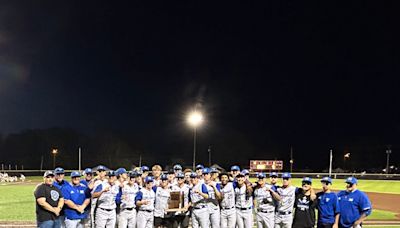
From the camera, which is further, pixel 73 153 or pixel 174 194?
pixel 73 153

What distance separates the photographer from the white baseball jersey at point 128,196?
9836 millimetres

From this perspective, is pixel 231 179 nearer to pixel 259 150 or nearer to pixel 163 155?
pixel 163 155

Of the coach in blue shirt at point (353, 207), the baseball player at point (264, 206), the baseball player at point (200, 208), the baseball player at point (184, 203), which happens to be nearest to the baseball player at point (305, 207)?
the baseball player at point (264, 206)

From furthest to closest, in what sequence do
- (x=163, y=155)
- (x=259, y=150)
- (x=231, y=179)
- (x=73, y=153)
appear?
(x=259, y=150)
(x=163, y=155)
(x=73, y=153)
(x=231, y=179)

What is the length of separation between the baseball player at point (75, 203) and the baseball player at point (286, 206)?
192 inches

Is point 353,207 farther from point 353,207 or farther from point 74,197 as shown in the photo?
point 74,197

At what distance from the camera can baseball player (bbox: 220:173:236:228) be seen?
402 inches

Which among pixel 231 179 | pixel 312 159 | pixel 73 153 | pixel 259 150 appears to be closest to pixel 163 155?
pixel 73 153

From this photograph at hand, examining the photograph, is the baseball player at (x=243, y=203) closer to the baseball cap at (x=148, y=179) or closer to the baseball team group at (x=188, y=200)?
the baseball team group at (x=188, y=200)

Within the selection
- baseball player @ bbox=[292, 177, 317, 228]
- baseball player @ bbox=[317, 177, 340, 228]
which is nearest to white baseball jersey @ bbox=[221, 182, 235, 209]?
baseball player @ bbox=[292, 177, 317, 228]

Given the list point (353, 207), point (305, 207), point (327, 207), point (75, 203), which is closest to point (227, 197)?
point (305, 207)

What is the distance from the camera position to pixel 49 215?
8406 millimetres

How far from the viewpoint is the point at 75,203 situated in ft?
29.3

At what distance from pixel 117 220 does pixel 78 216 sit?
1.48 m
